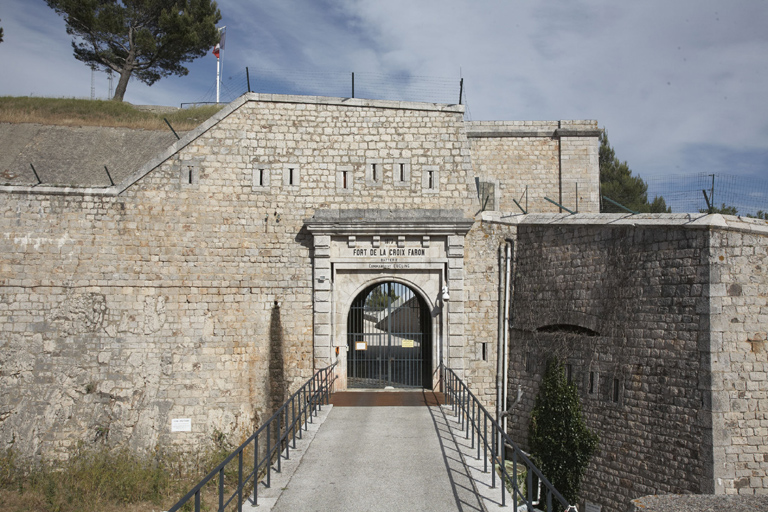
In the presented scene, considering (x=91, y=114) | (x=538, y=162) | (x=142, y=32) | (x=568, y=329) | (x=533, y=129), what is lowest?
(x=568, y=329)

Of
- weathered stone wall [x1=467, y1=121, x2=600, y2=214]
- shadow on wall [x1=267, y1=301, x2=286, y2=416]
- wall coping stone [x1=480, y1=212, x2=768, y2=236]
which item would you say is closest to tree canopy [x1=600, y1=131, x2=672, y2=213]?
weathered stone wall [x1=467, y1=121, x2=600, y2=214]

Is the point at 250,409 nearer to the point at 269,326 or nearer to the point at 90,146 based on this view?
the point at 269,326

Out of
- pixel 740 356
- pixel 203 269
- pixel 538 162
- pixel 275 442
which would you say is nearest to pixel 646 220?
pixel 740 356

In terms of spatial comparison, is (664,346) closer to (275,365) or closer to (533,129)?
(275,365)

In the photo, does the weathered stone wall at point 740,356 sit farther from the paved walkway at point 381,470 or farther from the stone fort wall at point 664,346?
the paved walkway at point 381,470

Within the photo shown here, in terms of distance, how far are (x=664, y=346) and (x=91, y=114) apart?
2093cm

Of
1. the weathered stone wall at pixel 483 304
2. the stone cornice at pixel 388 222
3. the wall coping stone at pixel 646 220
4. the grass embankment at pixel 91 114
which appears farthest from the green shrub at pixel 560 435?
the grass embankment at pixel 91 114

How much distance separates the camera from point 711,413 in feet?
31.6

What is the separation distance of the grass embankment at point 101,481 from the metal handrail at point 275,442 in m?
0.93

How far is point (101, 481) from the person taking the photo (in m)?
12.0

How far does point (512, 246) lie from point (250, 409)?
24.7ft

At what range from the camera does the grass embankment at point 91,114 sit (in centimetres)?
2047

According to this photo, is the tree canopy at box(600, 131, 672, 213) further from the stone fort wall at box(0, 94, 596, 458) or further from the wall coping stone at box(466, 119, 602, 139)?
the stone fort wall at box(0, 94, 596, 458)

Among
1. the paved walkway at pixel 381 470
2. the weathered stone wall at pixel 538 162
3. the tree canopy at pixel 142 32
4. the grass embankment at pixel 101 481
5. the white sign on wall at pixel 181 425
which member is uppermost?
the tree canopy at pixel 142 32
